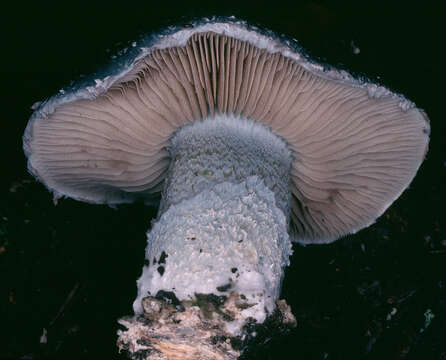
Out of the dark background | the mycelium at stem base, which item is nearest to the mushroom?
the mycelium at stem base

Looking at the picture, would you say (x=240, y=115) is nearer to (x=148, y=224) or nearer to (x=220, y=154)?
(x=220, y=154)

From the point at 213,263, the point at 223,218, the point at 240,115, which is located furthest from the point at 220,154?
the point at 213,263

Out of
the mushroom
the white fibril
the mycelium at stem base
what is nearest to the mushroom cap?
the mushroom

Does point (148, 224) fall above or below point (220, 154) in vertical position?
below

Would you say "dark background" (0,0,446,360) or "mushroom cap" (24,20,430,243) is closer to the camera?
"mushroom cap" (24,20,430,243)

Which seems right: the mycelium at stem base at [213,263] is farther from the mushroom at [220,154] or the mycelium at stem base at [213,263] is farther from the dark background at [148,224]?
the dark background at [148,224]

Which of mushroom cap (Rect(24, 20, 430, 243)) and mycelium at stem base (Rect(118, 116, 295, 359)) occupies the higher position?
mushroom cap (Rect(24, 20, 430, 243))

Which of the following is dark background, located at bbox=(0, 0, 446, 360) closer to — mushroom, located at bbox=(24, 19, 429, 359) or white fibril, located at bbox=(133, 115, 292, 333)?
mushroom, located at bbox=(24, 19, 429, 359)
